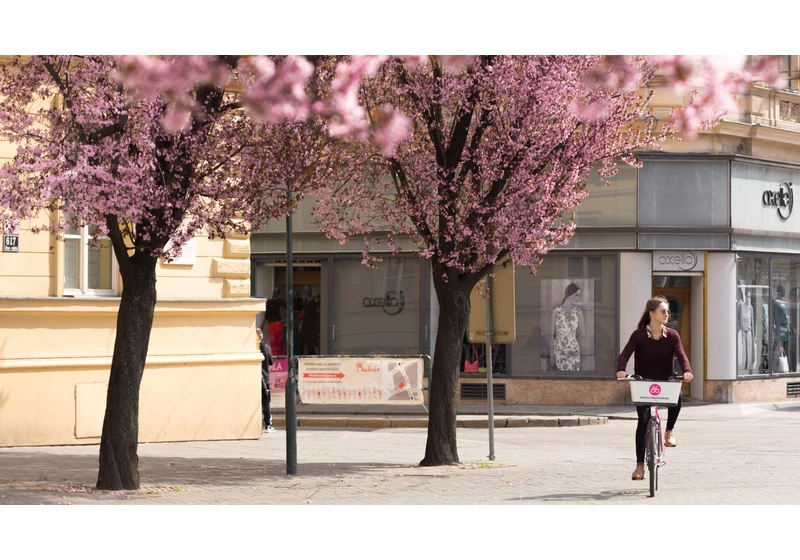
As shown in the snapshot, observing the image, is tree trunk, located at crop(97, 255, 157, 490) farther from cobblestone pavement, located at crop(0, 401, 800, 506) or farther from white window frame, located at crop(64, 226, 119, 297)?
white window frame, located at crop(64, 226, 119, 297)

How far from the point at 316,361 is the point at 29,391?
6724 mm

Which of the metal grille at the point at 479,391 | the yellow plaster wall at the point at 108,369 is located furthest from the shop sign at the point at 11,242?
the metal grille at the point at 479,391

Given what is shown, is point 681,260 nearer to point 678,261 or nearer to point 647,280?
point 678,261

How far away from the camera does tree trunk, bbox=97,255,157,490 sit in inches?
486

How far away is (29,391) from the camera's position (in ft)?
54.9

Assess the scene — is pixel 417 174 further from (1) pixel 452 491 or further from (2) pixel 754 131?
(2) pixel 754 131

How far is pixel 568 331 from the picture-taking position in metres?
27.2

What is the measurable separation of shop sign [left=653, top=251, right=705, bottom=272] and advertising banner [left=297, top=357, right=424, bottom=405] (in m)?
7.03

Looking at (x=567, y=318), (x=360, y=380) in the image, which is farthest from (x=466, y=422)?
(x=567, y=318)

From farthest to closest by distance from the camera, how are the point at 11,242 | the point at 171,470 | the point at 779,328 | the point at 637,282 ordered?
1. the point at 779,328
2. the point at 637,282
3. the point at 11,242
4. the point at 171,470

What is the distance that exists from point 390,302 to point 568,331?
12.8 feet

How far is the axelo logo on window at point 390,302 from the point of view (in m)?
27.8
